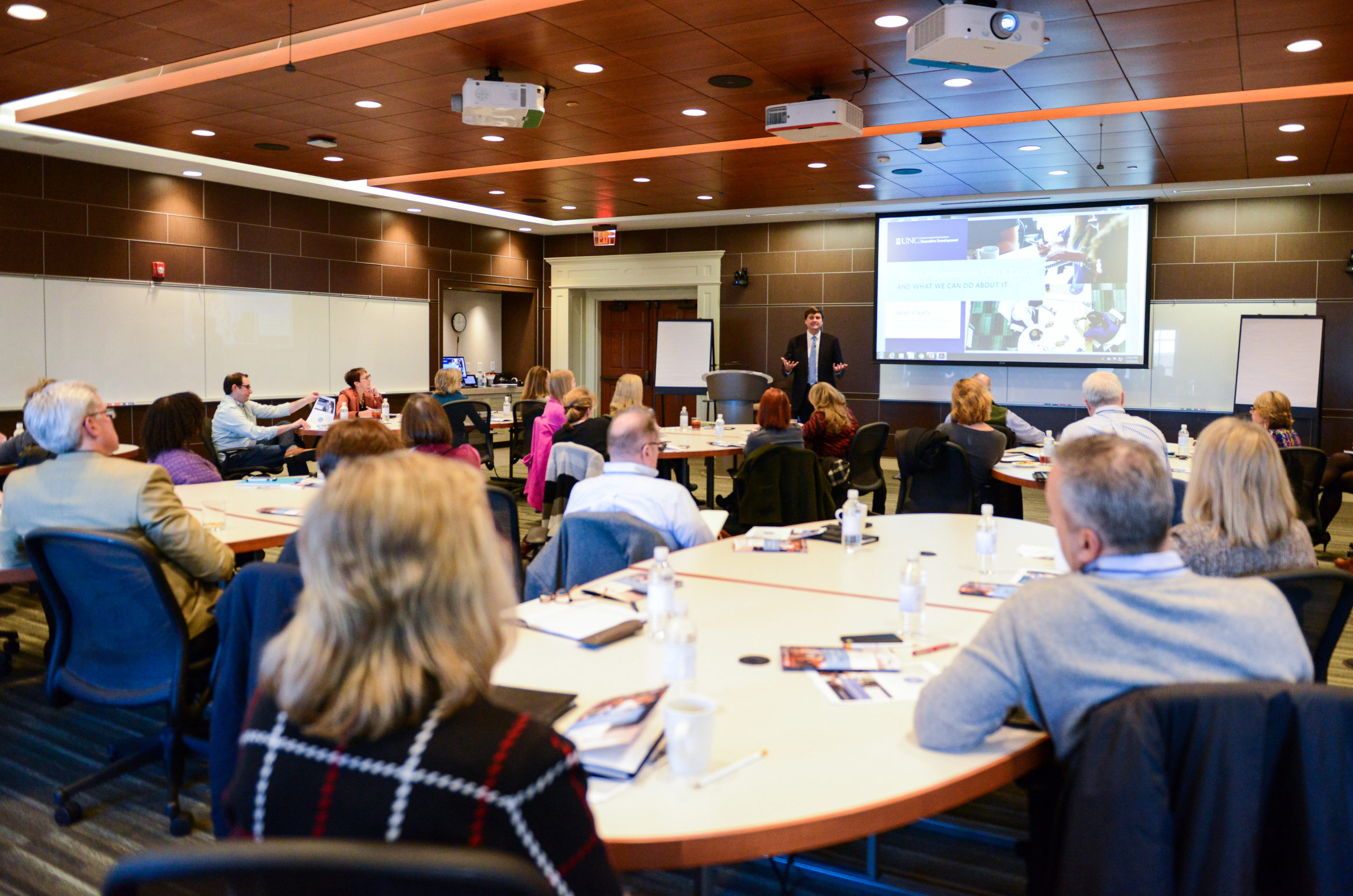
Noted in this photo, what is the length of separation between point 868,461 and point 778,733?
5.43 meters

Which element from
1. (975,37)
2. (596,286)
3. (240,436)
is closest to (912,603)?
(975,37)

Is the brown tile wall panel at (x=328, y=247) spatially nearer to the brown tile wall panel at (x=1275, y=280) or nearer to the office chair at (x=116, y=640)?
the office chair at (x=116, y=640)

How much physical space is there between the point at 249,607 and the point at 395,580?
139 cm

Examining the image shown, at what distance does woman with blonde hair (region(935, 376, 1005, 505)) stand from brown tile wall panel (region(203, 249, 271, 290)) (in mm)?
7990

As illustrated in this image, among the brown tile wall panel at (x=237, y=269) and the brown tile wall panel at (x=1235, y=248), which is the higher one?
the brown tile wall panel at (x=1235, y=248)

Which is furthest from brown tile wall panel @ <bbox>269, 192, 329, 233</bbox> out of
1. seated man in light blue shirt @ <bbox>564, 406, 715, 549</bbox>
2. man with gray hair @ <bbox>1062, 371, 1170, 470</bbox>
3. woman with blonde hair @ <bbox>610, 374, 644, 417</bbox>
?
man with gray hair @ <bbox>1062, 371, 1170, 470</bbox>

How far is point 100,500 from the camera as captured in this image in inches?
122

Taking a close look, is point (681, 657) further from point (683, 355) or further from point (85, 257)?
point (683, 355)

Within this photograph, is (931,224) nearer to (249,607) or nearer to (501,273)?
(501,273)

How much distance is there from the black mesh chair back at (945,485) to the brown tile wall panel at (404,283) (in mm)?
8183

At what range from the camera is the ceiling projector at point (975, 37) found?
4566 mm

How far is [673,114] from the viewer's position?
717cm

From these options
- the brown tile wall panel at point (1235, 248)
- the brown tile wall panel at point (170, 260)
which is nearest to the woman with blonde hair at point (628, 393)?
the brown tile wall panel at point (170, 260)

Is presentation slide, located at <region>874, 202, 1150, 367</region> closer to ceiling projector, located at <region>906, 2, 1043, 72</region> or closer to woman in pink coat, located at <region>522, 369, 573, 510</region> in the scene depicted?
woman in pink coat, located at <region>522, 369, 573, 510</region>
